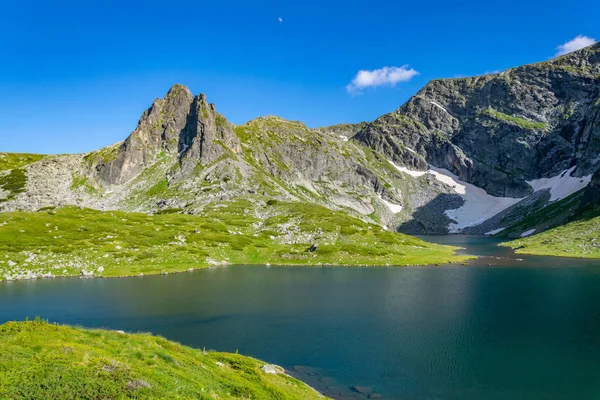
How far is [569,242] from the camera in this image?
144 metres

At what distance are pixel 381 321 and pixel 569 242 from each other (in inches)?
5059

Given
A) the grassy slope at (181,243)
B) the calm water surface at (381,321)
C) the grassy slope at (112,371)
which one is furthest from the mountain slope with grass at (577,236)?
the grassy slope at (112,371)

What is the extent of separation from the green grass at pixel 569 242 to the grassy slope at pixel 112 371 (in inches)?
5470

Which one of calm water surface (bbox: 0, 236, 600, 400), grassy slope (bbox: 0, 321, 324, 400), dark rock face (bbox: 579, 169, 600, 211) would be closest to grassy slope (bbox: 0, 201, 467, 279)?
calm water surface (bbox: 0, 236, 600, 400)

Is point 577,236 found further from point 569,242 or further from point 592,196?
point 592,196

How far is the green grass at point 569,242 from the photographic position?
429 feet

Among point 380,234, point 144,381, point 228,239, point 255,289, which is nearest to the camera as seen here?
point 144,381

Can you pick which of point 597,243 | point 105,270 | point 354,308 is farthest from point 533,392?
point 597,243

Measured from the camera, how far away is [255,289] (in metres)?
75.4

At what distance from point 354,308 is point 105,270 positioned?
208 feet

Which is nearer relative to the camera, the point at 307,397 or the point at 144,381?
the point at 144,381

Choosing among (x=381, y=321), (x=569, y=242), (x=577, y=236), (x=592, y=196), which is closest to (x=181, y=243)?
(x=381, y=321)

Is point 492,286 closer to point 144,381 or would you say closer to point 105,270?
point 144,381

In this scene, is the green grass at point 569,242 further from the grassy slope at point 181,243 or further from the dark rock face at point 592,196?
the grassy slope at point 181,243
